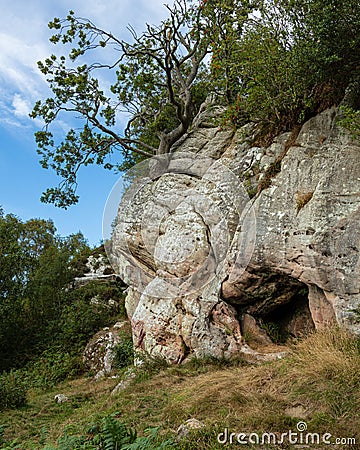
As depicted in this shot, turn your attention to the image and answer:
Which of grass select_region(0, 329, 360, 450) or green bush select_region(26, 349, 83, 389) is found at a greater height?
green bush select_region(26, 349, 83, 389)

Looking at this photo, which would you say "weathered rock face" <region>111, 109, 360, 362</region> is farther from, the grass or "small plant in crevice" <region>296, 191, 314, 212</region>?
the grass

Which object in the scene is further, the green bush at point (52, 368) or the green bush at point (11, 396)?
the green bush at point (52, 368)

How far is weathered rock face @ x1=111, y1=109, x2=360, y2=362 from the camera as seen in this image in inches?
279

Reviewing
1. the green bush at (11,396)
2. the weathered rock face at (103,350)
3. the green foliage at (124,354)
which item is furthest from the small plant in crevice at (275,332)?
the green bush at (11,396)

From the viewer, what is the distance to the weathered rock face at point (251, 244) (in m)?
7.09

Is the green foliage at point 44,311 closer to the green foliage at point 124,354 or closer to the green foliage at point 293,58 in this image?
the green foliage at point 124,354

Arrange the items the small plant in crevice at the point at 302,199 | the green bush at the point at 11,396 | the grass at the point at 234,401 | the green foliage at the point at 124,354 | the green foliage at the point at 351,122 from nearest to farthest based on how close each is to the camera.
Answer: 1. the grass at the point at 234,401
2. the green foliage at the point at 351,122
3. the small plant in crevice at the point at 302,199
4. the green bush at the point at 11,396
5. the green foliage at the point at 124,354

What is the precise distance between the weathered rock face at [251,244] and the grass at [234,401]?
31.0 inches

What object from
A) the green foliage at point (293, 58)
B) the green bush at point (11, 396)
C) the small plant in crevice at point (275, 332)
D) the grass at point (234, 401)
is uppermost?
the green foliage at point (293, 58)

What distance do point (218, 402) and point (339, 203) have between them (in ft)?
12.7

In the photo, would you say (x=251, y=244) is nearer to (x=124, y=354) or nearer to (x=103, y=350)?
(x=124, y=354)

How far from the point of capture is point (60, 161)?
511 inches

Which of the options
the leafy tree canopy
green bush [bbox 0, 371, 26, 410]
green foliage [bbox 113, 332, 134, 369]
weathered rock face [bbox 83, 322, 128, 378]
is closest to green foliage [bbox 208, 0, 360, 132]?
the leafy tree canopy

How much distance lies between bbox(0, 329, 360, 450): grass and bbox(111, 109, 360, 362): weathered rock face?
787mm
